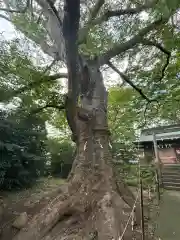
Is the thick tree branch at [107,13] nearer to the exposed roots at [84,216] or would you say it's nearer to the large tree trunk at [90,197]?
the large tree trunk at [90,197]

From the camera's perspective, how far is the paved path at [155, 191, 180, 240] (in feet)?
10.4

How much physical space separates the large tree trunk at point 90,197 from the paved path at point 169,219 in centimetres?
66

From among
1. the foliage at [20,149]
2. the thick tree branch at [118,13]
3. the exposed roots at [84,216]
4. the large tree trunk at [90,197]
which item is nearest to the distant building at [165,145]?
the large tree trunk at [90,197]

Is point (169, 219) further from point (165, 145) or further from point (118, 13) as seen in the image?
point (165, 145)

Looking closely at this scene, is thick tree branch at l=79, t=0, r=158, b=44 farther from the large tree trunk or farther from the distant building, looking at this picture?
the distant building

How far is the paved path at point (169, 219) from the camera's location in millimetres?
3181

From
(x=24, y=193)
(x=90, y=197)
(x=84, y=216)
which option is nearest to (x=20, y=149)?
(x=24, y=193)

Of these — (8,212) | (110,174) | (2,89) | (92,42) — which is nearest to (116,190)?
(110,174)

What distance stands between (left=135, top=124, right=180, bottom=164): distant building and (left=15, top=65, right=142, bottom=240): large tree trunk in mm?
4086

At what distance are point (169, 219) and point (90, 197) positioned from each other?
5.71 feet

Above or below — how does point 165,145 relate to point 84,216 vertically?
above

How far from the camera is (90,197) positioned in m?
3.58

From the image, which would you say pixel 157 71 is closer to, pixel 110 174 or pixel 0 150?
pixel 110 174

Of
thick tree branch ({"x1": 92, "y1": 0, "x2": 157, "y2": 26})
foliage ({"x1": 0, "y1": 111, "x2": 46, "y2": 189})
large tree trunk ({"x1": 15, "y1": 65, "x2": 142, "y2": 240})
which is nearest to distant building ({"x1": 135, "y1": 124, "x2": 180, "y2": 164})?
large tree trunk ({"x1": 15, "y1": 65, "x2": 142, "y2": 240})
